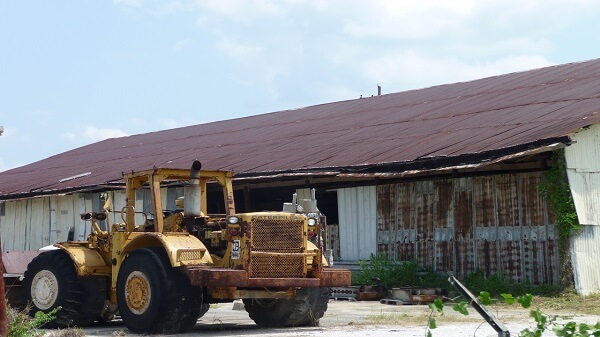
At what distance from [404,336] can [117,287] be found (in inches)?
151

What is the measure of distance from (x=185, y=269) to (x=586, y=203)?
9350mm

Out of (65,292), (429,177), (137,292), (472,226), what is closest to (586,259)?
(472,226)

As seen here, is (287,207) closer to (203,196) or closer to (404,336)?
→ (203,196)

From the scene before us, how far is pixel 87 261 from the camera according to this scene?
1395 cm

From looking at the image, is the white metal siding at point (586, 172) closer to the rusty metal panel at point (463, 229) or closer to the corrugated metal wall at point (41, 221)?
the rusty metal panel at point (463, 229)

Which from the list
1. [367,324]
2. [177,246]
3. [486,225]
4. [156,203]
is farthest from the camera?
[486,225]

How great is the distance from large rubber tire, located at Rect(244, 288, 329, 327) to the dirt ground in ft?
0.63

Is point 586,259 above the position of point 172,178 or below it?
below

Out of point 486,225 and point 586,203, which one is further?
point 486,225

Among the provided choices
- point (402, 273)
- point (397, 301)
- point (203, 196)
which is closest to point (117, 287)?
point (203, 196)

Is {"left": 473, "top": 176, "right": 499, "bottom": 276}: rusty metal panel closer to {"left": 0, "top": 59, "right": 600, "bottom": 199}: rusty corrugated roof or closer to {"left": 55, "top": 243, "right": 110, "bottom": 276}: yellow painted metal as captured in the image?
{"left": 0, "top": 59, "right": 600, "bottom": 199}: rusty corrugated roof

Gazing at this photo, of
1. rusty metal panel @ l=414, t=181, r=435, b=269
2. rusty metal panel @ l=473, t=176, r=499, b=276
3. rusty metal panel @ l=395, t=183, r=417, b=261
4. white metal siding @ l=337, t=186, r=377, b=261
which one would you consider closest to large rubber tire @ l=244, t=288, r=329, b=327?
rusty metal panel @ l=473, t=176, r=499, b=276

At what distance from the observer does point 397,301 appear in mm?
19094

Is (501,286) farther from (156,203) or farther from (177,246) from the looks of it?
(177,246)
